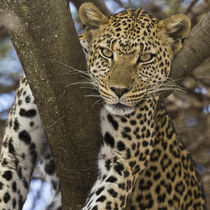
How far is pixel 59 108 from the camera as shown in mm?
3852

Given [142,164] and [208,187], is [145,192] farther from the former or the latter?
[208,187]

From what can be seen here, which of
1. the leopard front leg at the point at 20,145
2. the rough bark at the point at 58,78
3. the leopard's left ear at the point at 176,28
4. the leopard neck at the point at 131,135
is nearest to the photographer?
the rough bark at the point at 58,78

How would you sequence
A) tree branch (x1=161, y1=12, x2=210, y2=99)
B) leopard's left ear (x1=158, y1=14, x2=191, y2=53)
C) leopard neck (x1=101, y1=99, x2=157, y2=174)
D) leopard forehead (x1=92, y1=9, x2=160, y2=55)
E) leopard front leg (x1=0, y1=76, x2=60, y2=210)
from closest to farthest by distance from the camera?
leopard neck (x1=101, y1=99, x2=157, y2=174), leopard forehead (x1=92, y1=9, x2=160, y2=55), leopard front leg (x1=0, y1=76, x2=60, y2=210), leopard's left ear (x1=158, y1=14, x2=191, y2=53), tree branch (x1=161, y1=12, x2=210, y2=99)

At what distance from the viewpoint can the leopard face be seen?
13.9 ft

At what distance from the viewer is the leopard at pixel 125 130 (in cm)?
425

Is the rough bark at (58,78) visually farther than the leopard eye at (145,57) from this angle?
No

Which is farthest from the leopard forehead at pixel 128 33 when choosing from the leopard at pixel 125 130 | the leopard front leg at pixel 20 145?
the leopard front leg at pixel 20 145

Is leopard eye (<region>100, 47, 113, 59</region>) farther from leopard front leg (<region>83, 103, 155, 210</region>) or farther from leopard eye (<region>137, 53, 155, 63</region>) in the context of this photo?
leopard front leg (<region>83, 103, 155, 210</region>)

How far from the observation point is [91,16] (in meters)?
4.64

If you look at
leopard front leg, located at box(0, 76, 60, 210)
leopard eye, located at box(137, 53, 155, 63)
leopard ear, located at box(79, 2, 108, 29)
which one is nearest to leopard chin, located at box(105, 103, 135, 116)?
leopard eye, located at box(137, 53, 155, 63)

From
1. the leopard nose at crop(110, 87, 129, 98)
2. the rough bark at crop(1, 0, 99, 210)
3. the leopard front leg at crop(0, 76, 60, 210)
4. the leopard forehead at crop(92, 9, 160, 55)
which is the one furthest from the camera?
the leopard front leg at crop(0, 76, 60, 210)

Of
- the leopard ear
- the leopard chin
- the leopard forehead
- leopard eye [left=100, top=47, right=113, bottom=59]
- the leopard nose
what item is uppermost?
the leopard ear

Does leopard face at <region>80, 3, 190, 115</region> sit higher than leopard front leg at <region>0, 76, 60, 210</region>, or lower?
higher

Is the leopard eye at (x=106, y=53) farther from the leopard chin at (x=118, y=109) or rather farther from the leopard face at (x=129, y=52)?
the leopard chin at (x=118, y=109)
